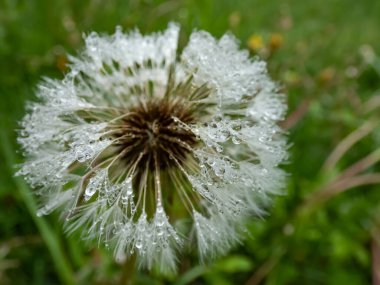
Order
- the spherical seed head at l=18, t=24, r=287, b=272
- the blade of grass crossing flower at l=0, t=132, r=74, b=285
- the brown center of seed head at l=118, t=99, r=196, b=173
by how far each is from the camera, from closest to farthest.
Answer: the spherical seed head at l=18, t=24, r=287, b=272 < the brown center of seed head at l=118, t=99, r=196, b=173 < the blade of grass crossing flower at l=0, t=132, r=74, b=285

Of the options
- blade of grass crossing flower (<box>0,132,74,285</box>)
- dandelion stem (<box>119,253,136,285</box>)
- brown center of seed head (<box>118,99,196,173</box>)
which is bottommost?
dandelion stem (<box>119,253,136,285</box>)

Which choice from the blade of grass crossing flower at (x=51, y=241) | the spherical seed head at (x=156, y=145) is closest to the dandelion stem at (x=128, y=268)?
the spherical seed head at (x=156, y=145)

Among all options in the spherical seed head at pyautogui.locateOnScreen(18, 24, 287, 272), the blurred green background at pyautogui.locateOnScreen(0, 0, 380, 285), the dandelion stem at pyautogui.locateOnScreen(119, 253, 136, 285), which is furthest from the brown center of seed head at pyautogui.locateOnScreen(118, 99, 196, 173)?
the blurred green background at pyautogui.locateOnScreen(0, 0, 380, 285)

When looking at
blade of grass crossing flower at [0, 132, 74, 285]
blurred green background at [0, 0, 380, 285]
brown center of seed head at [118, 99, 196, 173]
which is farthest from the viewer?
blurred green background at [0, 0, 380, 285]

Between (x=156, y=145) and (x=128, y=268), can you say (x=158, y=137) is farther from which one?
(x=128, y=268)

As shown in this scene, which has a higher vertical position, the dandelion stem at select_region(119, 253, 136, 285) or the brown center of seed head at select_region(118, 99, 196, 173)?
the brown center of seed head at select_region(118, 99, 196, 173)

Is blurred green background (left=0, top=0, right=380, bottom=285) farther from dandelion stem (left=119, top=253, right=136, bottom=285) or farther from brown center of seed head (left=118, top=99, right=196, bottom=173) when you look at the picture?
brown center of seed head (left=118, top=99, right=196, bottom=173)

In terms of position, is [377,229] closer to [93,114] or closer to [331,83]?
[331,83]

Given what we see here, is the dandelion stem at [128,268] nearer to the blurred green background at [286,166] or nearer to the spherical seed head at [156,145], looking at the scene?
the spherical seed head at [156,145]
